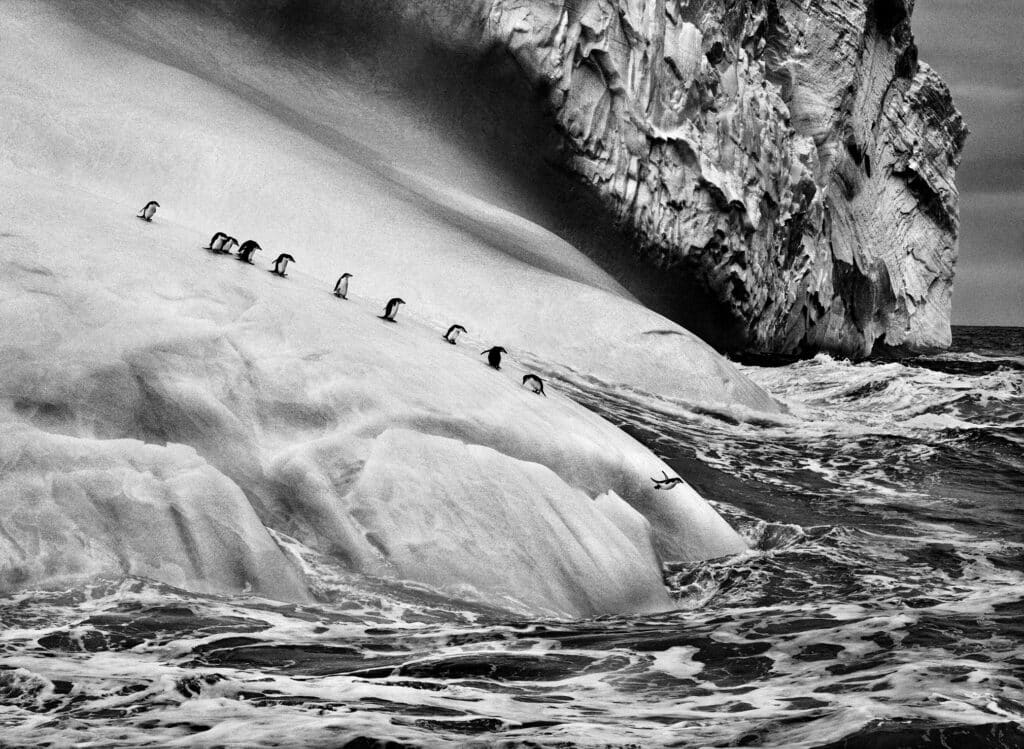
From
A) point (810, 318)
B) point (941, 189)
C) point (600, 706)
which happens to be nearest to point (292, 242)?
point (600, 706)

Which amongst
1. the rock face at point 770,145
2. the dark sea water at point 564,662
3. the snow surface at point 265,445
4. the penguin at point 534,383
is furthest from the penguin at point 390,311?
the rock face at point 770,145

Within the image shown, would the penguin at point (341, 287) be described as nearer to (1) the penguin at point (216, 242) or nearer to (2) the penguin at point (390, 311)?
(2) the penguin at point (390, 311)

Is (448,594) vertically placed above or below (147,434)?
below

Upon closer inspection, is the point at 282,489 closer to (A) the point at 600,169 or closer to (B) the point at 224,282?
(B) the point at 224,282

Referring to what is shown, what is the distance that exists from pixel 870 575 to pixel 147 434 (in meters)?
4.88

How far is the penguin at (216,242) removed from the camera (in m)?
8.29

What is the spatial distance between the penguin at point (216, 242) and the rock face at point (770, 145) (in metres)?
12.3

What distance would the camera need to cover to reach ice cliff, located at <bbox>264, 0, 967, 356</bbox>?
20.4m

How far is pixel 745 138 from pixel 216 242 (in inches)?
755

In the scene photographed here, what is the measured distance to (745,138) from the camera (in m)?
25.6

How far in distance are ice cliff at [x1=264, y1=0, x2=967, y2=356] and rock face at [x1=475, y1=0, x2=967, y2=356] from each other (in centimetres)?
5

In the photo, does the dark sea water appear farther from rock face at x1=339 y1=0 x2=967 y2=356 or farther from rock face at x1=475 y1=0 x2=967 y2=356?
rock face at x1=475 y1=0 x2=967 y2=356

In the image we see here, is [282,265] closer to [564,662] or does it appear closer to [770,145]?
[564,662]

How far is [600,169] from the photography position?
21.3 meters
